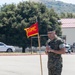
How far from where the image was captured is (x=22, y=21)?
57.3 meters

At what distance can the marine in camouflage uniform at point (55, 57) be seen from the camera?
1022 cm

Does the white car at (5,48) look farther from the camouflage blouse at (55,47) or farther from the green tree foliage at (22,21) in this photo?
the camouflage blouse at (55,47)

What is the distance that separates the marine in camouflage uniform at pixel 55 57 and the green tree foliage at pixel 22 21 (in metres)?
46.4

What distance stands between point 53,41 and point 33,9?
1957 inches

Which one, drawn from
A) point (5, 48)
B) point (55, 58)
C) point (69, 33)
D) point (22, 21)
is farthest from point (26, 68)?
point (69, 33)

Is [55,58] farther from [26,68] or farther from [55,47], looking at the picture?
[26,68]

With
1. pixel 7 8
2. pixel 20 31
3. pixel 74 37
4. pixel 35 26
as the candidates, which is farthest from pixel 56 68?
pixel 74 37

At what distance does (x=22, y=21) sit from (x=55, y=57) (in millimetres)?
47183

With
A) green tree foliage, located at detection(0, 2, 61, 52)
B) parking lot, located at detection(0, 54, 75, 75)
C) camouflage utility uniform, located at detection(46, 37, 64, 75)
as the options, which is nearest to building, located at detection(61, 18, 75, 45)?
green tree foliage, located at detection(0, 2, 61, 52)

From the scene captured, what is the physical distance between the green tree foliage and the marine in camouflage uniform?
152 feet

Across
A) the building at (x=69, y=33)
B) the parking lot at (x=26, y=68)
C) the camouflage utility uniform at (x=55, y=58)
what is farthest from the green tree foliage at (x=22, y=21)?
the camouflage utility uniform at (x=55, y=58)

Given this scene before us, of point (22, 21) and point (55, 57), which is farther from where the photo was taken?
point (22, 21)

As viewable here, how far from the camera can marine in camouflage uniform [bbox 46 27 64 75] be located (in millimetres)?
10219

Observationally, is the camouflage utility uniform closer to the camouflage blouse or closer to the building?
the camouflage blouse
